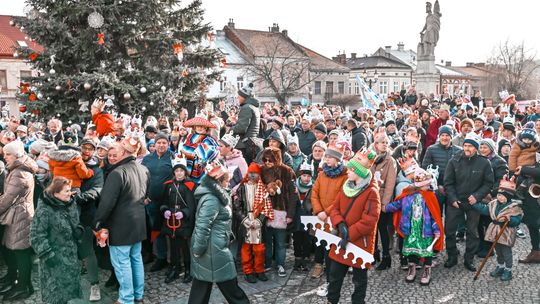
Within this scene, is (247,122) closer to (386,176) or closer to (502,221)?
(386,176)

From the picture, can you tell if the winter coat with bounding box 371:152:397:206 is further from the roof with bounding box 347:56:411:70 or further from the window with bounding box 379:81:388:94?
the window with bounding box 379:81:388:94

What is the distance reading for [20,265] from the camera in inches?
227

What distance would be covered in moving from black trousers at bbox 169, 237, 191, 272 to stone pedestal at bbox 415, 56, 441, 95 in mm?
20437

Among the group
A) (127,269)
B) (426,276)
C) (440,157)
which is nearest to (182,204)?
(127,269)

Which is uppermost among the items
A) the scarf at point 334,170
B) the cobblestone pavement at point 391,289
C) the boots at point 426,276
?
the scarf at point 334,170

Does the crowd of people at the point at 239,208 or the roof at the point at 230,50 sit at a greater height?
the roof at the point at 230,50

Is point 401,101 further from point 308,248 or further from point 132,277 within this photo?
point 132,277

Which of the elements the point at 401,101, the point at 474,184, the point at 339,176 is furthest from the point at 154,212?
the point at 401,101

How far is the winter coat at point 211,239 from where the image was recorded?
477 centimetres

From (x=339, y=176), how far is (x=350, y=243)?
3.34ft

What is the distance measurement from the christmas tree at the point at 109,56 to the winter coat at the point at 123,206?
6.70 meters

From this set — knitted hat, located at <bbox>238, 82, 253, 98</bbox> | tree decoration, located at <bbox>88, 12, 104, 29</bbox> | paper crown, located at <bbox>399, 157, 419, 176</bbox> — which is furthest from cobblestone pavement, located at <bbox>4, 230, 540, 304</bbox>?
tree decoration, located at <bbox>88, 12, 104, 29</bbox>

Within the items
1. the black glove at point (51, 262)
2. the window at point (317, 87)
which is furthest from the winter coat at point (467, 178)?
the window at point (317, 87)

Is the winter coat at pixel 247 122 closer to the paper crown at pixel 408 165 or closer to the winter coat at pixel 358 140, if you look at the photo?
the winter coat at pixel 358 140
